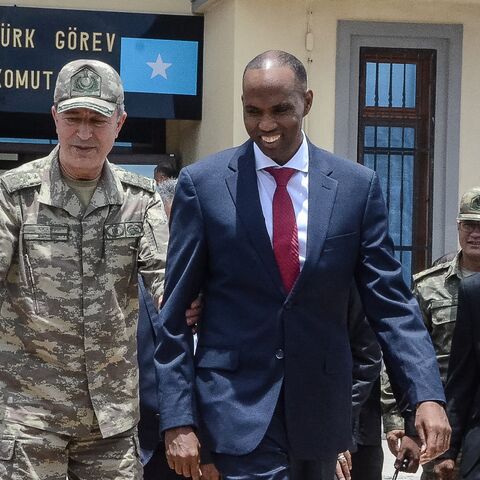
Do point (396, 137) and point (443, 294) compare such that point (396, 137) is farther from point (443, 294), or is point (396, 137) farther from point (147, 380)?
point (147, 380)

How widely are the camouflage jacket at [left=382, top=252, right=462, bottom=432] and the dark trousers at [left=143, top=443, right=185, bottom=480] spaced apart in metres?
1.33

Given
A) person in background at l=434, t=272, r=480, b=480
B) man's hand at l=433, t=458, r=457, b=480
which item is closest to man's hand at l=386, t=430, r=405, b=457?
man's hand at l=433, t=458, r=457, b=480

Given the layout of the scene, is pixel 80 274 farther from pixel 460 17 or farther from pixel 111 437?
pixel 460 17

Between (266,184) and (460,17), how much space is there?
7424 mm

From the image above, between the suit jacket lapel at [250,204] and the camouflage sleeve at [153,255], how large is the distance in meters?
0.61

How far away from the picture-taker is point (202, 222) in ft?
14.9

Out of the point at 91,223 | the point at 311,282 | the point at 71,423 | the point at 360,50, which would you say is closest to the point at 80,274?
the point at 91,223

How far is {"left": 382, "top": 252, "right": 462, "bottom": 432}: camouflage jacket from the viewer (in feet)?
22.7

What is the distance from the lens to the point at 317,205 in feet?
15.0

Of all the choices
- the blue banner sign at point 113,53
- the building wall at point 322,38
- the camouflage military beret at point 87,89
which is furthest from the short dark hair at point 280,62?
the blue banner sign at point 113,53

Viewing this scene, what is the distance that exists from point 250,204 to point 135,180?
34.7 inches

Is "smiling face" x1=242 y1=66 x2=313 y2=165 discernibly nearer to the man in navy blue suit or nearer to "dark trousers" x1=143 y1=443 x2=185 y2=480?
the man in navy blue suit

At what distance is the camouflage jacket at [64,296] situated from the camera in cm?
499

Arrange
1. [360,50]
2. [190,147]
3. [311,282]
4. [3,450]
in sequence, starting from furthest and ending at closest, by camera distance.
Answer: [190,147]
[360,50]
[3,450]
[311,282]
